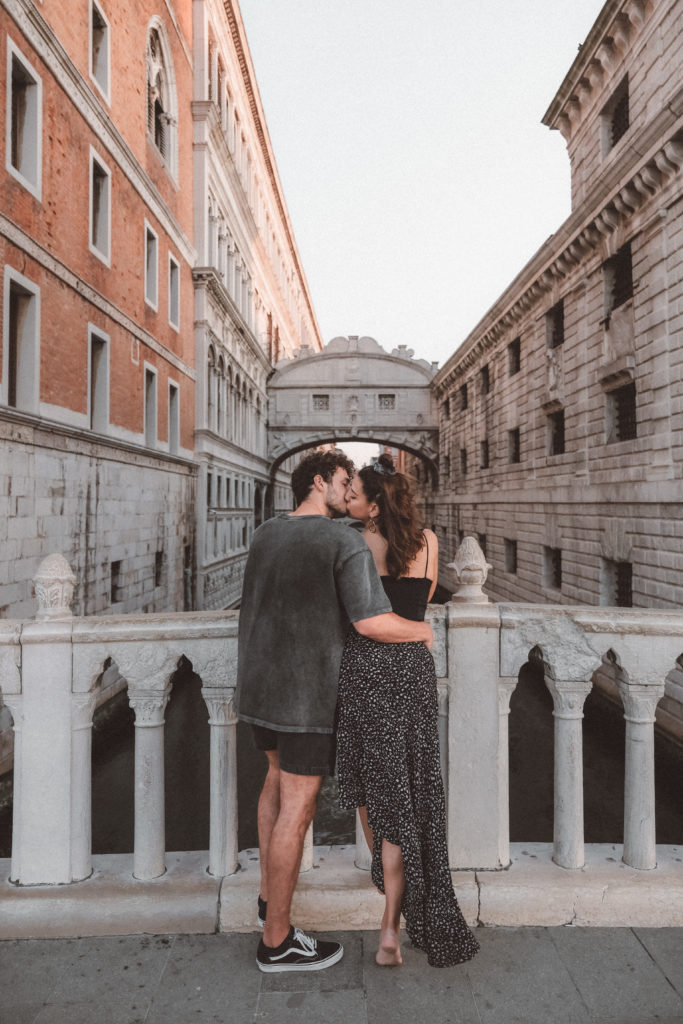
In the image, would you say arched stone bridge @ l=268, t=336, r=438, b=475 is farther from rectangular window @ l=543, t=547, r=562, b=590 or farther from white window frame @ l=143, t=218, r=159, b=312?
white window frame @ l=143, t=218, r=159, b=312

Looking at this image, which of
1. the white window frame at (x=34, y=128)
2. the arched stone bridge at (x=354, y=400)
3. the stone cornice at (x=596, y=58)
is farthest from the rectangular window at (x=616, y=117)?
the arched stone bridge at (x=354, y=400)

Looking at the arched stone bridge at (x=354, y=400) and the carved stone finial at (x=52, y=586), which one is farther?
the arched stone bridge at (x=354, y=400)

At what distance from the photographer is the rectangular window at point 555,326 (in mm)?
16109

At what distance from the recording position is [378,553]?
2.54 metres

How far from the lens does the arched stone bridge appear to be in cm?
3234

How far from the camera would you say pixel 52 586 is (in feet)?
8.54

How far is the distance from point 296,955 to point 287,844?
0.37 meters

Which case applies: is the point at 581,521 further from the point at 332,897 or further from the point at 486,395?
the point at 332,897

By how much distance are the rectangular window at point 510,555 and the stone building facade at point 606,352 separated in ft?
0.17

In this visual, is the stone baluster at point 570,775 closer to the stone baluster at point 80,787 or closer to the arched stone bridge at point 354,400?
the stone baluster at point 80,787

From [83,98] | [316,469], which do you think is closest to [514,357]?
[83,98]

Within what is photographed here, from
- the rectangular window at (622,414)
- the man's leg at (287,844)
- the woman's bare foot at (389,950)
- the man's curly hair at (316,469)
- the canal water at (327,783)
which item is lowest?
the canal water at (327,783)

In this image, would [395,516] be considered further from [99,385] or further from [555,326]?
[555,326]

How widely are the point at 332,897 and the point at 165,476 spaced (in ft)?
46.2
